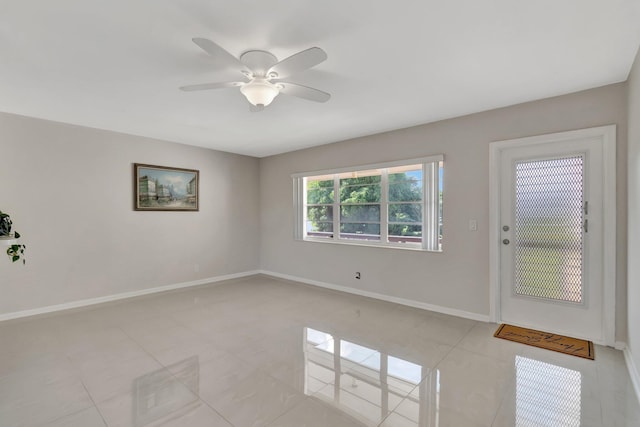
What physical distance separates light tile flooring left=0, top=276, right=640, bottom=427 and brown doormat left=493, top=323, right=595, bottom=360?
11 cm

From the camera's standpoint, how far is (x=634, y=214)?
233cm


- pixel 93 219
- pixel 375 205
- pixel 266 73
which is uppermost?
pixel 266 73

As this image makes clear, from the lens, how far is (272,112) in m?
3.51

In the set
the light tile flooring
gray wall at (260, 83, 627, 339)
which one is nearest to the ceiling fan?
gray wall at (260, 83, 627, 339)

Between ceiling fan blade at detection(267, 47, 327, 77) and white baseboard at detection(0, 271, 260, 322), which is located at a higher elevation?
ceiling fan blade at detection(267, 47, 327, 77)

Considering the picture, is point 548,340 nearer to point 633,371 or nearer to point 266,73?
point 633,371

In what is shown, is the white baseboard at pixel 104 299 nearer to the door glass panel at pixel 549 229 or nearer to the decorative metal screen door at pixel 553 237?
the decorative metal screen door at pixel 553 237

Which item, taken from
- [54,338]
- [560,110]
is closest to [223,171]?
[54,338]

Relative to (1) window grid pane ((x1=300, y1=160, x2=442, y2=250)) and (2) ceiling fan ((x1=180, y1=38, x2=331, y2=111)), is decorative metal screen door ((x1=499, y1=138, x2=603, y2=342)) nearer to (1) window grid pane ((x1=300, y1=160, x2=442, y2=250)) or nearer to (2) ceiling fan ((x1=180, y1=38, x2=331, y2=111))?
(1) window grid pane ((x1=300, y1=160, x2=442, y2=250))

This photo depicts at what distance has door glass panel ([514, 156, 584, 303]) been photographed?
2.97m

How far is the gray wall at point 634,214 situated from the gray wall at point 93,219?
536 centimetres

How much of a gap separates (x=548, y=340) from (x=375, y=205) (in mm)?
2537

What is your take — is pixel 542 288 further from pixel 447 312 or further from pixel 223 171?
pixel 223 171

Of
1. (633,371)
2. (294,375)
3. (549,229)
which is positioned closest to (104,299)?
(294,375)
